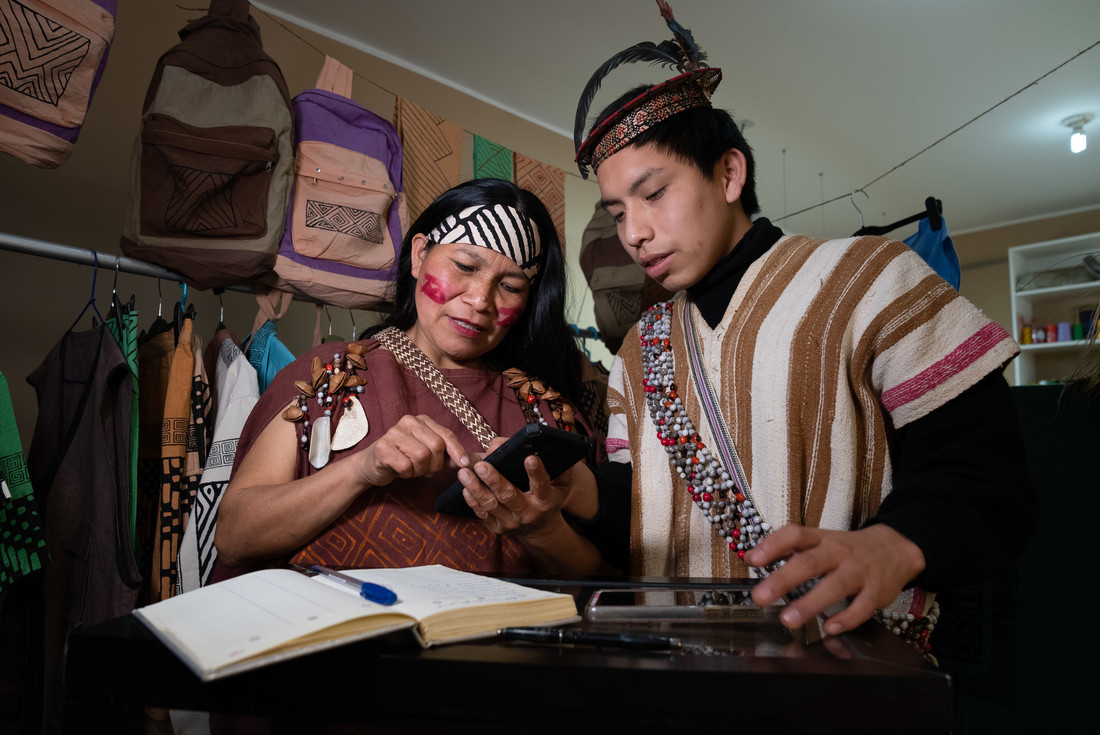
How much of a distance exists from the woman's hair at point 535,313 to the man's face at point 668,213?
39 centimetres

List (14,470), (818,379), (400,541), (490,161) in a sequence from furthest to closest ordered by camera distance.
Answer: (490,161), (14,470), (400,541), (818,379)

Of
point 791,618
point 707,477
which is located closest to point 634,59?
point 707,477

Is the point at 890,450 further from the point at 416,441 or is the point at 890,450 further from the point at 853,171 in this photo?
the point at 853,171

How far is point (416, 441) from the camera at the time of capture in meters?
1.11

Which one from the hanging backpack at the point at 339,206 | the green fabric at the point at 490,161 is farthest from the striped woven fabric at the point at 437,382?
the green fabric at the point at 490,161

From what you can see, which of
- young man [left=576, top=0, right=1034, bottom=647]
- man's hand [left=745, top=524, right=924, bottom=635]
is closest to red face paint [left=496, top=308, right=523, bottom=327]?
young man [left=576, top=0, right=1034, bottom=647]

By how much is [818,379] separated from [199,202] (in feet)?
5.11

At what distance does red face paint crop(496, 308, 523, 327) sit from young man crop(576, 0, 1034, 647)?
0.89ft

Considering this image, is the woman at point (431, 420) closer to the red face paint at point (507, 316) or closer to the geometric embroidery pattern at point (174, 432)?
the red face paint at point (507, 316)

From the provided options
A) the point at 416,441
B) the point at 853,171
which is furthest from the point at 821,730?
the point at 853,171

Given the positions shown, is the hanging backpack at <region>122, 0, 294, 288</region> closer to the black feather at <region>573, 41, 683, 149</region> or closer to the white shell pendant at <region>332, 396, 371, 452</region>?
the white shell pendant at <region>332, 396, 371, 452</region>

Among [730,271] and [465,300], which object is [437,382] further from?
[730,271]

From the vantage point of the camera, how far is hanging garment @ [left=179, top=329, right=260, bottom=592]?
1654mm

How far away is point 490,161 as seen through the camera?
2572 mm
